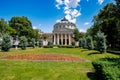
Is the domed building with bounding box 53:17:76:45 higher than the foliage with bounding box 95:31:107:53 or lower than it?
higher

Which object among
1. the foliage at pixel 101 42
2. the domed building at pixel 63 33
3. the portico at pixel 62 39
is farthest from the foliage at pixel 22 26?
the foliage at pixel 101 42

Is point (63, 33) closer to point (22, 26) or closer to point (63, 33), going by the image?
point (63, 33)

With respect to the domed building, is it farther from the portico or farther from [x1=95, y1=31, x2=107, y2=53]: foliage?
[x1=95, y1=31, x2=107, y2=53]: foliage

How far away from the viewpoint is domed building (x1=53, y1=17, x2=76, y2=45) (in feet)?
415

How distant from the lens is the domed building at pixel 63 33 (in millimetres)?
126375

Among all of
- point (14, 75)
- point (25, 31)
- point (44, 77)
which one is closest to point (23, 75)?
point (14, 75)

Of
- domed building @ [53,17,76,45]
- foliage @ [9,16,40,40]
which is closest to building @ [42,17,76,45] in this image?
domed building @ [53,17,76,45]

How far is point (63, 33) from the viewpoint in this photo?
12750cm

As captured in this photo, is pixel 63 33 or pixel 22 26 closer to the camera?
pixel 22 26

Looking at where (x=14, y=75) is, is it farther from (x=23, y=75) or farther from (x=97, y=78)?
(x=97, y=78)

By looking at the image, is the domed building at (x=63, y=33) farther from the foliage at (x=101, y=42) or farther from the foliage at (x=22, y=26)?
the foliage at (x=101, y=42)

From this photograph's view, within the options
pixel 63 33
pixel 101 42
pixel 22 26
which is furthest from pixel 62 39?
pixel 101 42

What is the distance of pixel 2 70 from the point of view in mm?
15328

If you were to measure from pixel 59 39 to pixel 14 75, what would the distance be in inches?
4525
